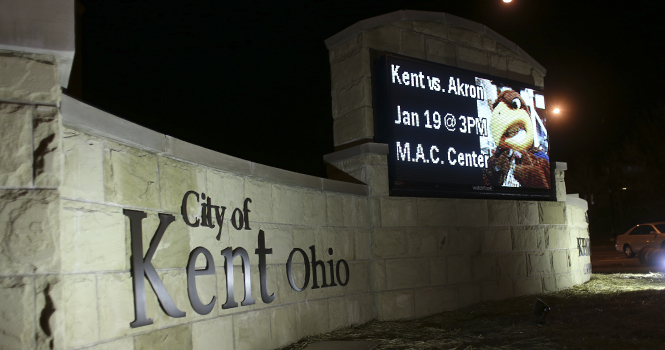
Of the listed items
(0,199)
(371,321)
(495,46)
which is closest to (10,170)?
(0,199)

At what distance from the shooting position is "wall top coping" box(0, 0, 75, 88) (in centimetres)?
280

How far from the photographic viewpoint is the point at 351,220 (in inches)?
256

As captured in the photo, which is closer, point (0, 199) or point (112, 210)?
point (0, 199)

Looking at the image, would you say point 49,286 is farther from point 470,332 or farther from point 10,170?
point 470,332

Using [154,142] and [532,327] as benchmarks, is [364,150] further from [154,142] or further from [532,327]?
[154,142]

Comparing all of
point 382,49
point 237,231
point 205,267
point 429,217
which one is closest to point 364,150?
point 429,217

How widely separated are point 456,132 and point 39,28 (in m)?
5.82

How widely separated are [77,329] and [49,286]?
42cm

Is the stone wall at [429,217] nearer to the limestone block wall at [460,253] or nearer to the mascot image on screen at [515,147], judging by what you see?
the limestone block wall at [460,253]

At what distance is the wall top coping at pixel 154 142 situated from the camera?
3.06 m

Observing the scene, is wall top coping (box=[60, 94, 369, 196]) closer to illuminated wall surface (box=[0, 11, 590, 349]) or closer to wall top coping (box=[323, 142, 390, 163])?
illuminated wall surface (box=[0, 11, 590, 349])

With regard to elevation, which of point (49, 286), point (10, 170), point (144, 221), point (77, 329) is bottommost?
point (77, 329)

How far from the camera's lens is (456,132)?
760 centimetres

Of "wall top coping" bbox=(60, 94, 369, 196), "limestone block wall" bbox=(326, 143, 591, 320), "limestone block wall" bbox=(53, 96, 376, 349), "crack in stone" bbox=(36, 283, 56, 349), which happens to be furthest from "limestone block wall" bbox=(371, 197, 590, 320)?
"crack in stone" bbox=(36, 283, 56, 349)
